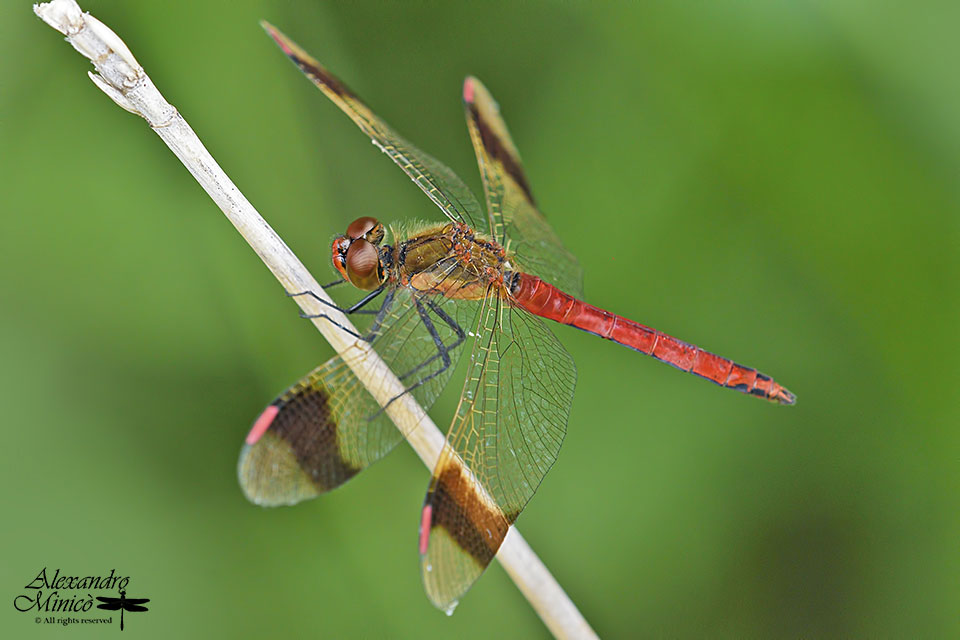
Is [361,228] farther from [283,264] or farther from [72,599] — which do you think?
[72,599]

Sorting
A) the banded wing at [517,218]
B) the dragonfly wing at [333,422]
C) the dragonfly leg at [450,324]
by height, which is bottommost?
the dragonfly wing at [333,422]

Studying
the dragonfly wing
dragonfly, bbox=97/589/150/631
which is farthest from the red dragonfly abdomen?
dragonfly, bbox=97/589/150/631

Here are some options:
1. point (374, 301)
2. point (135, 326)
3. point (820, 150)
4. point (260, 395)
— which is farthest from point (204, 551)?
point (820, 150)

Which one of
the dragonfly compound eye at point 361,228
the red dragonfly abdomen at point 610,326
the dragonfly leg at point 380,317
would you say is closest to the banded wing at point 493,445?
the red dragonfly abdomen at point 610,326

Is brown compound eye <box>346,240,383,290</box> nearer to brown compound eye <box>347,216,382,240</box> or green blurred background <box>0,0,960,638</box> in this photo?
brown compound eye <box>347,216,382,240</box>

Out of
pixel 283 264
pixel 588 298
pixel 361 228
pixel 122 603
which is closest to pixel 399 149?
pixel 361 228

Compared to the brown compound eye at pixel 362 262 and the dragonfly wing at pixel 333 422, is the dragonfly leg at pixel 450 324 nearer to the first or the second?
the dragonfly wing at pixel 333 422
